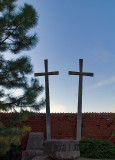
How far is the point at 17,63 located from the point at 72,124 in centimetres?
416

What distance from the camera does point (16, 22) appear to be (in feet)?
29.1

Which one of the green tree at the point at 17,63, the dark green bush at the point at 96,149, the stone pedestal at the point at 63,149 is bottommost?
the dark green bush at the point at 96,149

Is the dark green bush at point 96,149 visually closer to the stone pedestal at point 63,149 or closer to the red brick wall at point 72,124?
the stone pedestal at point 63,149

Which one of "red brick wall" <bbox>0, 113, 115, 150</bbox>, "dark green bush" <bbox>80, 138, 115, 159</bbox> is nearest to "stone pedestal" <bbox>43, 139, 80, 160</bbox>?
"dark green bush" <bbox>80, 138, 115, 159</bbox>

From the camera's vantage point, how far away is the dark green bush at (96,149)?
8148 millimetres

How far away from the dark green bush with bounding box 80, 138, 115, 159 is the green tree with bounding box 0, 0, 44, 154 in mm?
2317

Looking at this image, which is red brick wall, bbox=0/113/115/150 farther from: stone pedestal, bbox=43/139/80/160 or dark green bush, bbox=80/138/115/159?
stone pedestal, bbox=43/139/80/160

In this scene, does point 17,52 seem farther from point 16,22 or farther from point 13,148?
point 13,148

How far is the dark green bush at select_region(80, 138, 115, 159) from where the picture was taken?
815 cm

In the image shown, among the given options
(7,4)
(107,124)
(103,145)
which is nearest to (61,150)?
(103,145)

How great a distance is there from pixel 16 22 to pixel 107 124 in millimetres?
6348

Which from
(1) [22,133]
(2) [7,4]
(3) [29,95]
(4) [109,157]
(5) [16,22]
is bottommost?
(4) [109,157]

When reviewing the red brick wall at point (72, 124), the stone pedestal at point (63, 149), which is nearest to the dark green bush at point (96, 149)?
the stone pedestal at point (63, 149)

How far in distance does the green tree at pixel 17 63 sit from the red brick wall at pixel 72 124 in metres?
2.25
